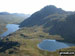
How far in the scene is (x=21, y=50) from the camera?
181250 mm

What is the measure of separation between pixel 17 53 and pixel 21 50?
847cm

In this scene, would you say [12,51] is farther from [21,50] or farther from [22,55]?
[22,55]

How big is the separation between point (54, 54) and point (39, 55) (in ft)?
58.3

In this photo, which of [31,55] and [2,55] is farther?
[2,55]

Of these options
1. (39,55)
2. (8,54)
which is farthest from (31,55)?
(8,54)

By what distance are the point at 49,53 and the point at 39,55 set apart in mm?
13808

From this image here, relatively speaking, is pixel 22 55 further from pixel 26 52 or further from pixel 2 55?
pixel 2 55

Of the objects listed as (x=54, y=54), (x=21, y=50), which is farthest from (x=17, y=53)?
(x=54, y=54)

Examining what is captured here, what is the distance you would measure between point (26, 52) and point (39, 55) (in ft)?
59.5

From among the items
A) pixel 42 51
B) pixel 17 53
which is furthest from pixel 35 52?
pixel 17 53

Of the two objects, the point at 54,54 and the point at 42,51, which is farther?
the point at 42,51

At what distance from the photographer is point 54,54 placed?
165125mm

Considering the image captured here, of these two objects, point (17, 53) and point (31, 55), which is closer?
point (31, 55)

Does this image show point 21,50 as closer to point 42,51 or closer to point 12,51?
point 12,51
